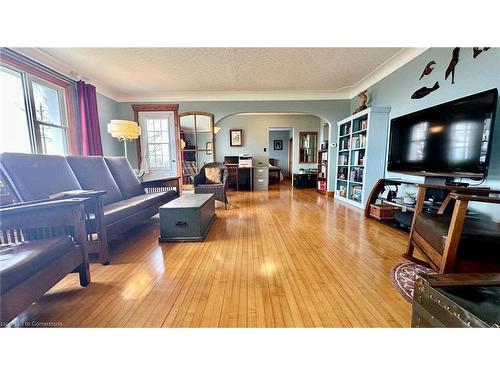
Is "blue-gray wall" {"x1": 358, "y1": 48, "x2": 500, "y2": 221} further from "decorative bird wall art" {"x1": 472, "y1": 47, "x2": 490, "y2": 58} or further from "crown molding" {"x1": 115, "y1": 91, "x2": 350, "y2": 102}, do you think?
"crown molding" {"x1": 115, "y1": 91, "x2": 350, "y2": 102}

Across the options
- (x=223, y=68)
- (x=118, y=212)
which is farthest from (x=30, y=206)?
(x=223, y=68)

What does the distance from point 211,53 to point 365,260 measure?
315 centimetres

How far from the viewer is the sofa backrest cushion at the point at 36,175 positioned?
1401 mm

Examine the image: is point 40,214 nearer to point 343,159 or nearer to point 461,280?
point 461,280

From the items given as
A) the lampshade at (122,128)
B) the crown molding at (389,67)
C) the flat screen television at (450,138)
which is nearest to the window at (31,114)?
the lampshade at (122,128)

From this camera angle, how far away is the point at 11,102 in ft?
8.15

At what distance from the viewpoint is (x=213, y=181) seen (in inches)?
157

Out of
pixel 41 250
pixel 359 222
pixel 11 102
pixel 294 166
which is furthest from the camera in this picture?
pixel 294 166

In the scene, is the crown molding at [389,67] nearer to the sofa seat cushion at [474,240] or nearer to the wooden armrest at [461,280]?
the sofa seat cushion at [474,240]

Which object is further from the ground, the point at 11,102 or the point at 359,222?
the point at 11,102

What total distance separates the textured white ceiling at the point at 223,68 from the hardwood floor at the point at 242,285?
2.51 m

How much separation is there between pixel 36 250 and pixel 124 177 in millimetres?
1911
